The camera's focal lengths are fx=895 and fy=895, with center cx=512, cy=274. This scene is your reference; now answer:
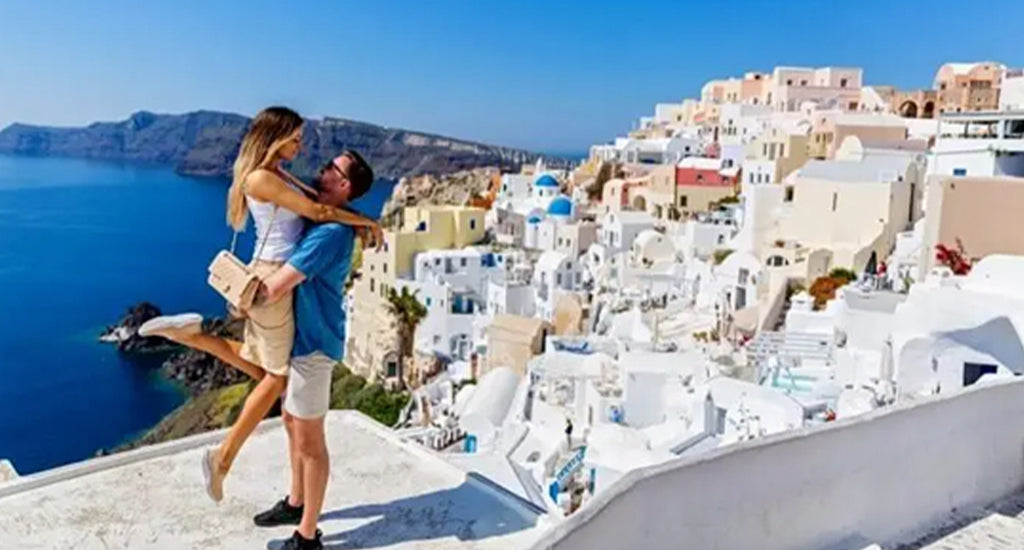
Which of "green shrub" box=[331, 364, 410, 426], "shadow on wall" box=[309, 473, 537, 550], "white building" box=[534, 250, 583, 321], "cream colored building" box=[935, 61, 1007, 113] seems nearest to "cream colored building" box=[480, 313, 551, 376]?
"white building" box=[534, 250, 583, 321]

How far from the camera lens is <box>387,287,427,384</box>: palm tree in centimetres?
2767

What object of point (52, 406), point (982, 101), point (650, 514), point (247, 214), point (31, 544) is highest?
point (982, 101)

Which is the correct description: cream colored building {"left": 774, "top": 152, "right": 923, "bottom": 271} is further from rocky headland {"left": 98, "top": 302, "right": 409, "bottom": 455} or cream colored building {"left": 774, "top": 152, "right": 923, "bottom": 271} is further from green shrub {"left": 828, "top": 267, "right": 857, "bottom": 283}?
rocky headland {"left": 98, "top": 302, "right": 409, "bottom": 455}

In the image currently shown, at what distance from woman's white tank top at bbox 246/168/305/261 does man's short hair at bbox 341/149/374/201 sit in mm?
174

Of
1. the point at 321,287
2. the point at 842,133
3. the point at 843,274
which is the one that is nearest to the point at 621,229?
the point at 842,133

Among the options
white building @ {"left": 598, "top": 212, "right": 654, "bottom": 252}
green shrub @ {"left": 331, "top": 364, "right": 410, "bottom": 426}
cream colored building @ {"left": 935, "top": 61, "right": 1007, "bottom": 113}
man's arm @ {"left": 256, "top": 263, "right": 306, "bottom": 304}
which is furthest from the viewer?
cream colored building @ {"left": 935, "top": 61, "right": 1007, "bottom": 113}

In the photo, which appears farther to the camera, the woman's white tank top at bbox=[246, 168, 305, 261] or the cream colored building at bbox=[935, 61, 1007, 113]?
the cream colored building at bbox=[935, 61, 1007, 113]

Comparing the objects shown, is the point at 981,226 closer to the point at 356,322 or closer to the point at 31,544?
the point at 31,544

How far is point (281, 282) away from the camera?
2684mm

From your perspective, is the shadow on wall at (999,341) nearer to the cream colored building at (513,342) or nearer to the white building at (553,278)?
the cream colored building at (513,342)

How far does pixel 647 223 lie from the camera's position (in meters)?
29.6

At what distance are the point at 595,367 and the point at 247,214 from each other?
13.0 m

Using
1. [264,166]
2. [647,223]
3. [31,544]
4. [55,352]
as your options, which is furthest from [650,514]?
[55,352]

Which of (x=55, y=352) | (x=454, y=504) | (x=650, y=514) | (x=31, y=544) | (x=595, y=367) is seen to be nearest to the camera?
(x=650, y=514)
